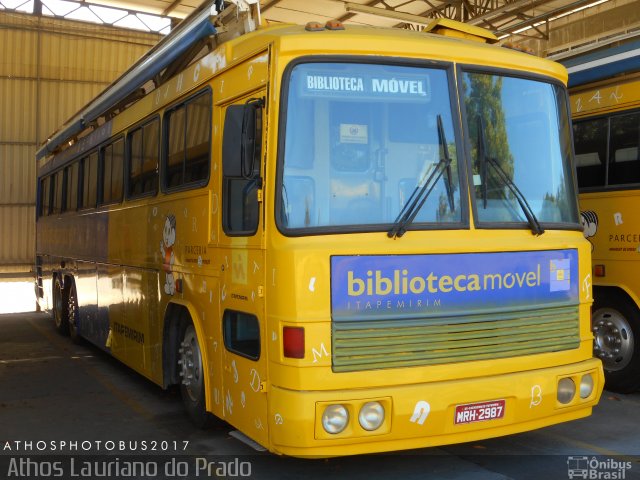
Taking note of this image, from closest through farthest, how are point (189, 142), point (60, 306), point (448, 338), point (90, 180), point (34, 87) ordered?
point (448, 338) → point (189, 142) → point (90, 180) → point (60, 306) → point (34, 87)

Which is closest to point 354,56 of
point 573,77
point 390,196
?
point 390,196

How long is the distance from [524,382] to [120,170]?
5148 mm

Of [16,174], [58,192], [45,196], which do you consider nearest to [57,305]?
[58,192]

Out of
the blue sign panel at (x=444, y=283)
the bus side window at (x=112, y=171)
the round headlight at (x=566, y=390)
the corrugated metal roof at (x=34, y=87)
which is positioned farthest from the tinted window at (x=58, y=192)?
the corrugated metal roof at (x=34, y=87)

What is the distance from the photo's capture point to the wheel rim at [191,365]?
6078mm

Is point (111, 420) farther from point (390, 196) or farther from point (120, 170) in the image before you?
point (390, 196)

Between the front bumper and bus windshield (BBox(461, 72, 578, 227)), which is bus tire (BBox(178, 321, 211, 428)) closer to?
the front bumper

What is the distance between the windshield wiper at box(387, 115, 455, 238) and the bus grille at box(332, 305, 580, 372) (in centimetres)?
56

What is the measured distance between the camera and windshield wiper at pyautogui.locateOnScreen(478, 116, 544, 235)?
4914 millimetres

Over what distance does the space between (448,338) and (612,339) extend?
3.70m

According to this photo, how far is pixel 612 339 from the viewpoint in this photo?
764cm

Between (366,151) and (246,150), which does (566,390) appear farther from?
(246,150)

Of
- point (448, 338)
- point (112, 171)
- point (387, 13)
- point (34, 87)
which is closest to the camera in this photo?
point (448, 338)

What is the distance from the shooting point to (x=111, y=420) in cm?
679
